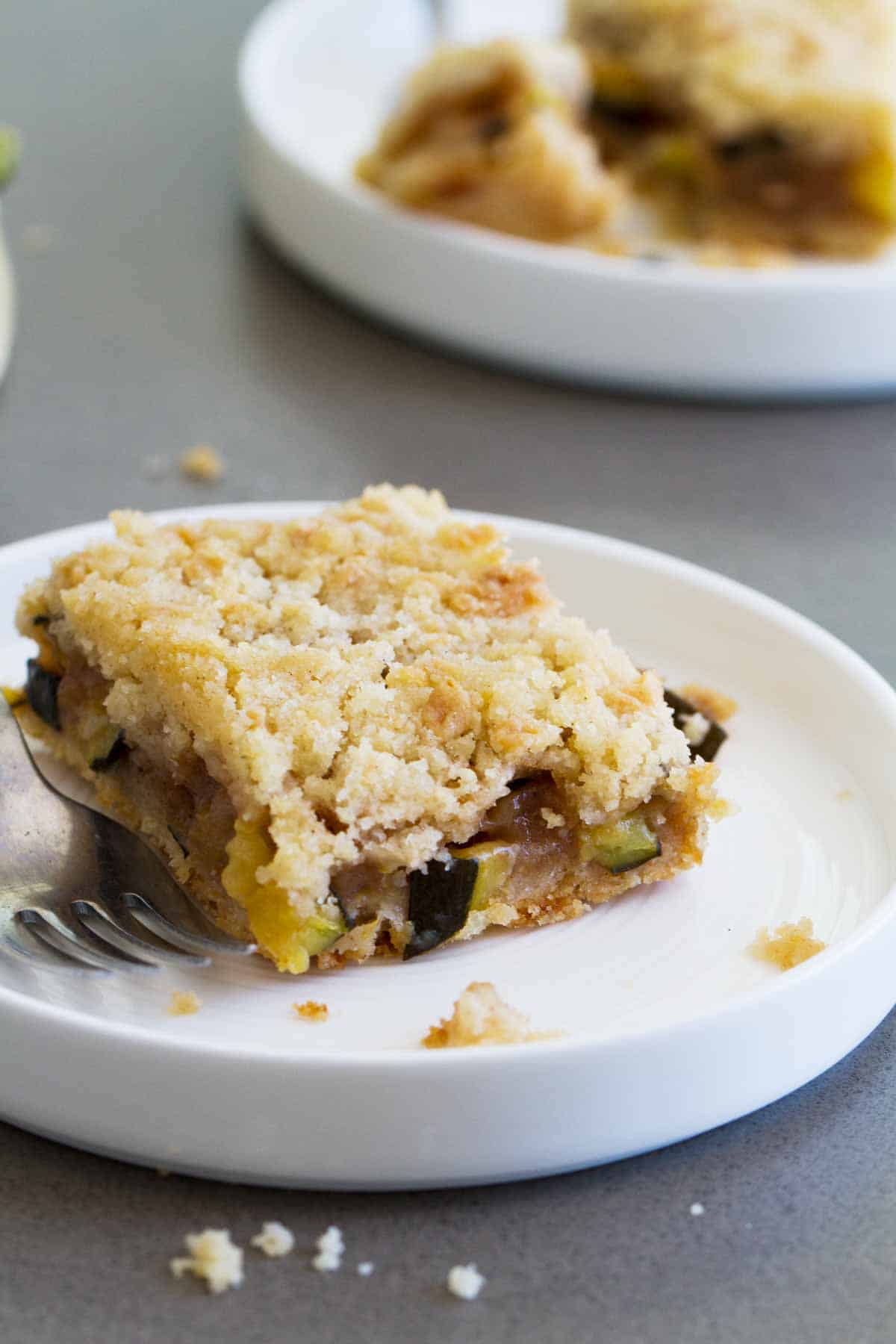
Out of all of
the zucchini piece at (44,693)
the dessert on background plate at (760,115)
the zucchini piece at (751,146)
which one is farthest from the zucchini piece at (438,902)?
the zucchini piece at (751,146)

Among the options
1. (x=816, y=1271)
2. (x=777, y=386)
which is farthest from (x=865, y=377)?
(x=816, y=1271)

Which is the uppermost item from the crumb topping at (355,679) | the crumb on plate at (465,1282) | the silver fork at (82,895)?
the crumb topping at (355,679)

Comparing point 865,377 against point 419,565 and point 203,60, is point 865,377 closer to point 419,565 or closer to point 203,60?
point 419,565

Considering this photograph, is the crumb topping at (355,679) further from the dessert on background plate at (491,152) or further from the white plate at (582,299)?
the dessert on background plate at (491,152)

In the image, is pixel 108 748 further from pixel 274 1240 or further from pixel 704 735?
pixel 704 735

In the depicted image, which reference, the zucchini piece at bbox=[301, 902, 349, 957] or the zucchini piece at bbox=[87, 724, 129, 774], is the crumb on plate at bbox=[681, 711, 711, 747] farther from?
the zucchini piece at bbox=[87, 724, 129, 774]

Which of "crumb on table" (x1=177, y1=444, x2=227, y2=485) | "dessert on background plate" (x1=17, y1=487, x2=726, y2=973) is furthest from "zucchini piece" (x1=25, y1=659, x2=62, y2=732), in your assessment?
"crumb on table" (x1=177, y1=444, x2=227, y2=485)

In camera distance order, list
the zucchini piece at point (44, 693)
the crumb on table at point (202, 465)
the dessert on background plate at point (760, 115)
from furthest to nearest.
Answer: the dessert on background plate at point (760, 115) → the crumb on table at point (202, 465) → the zucchini piece at point (44, 693)
